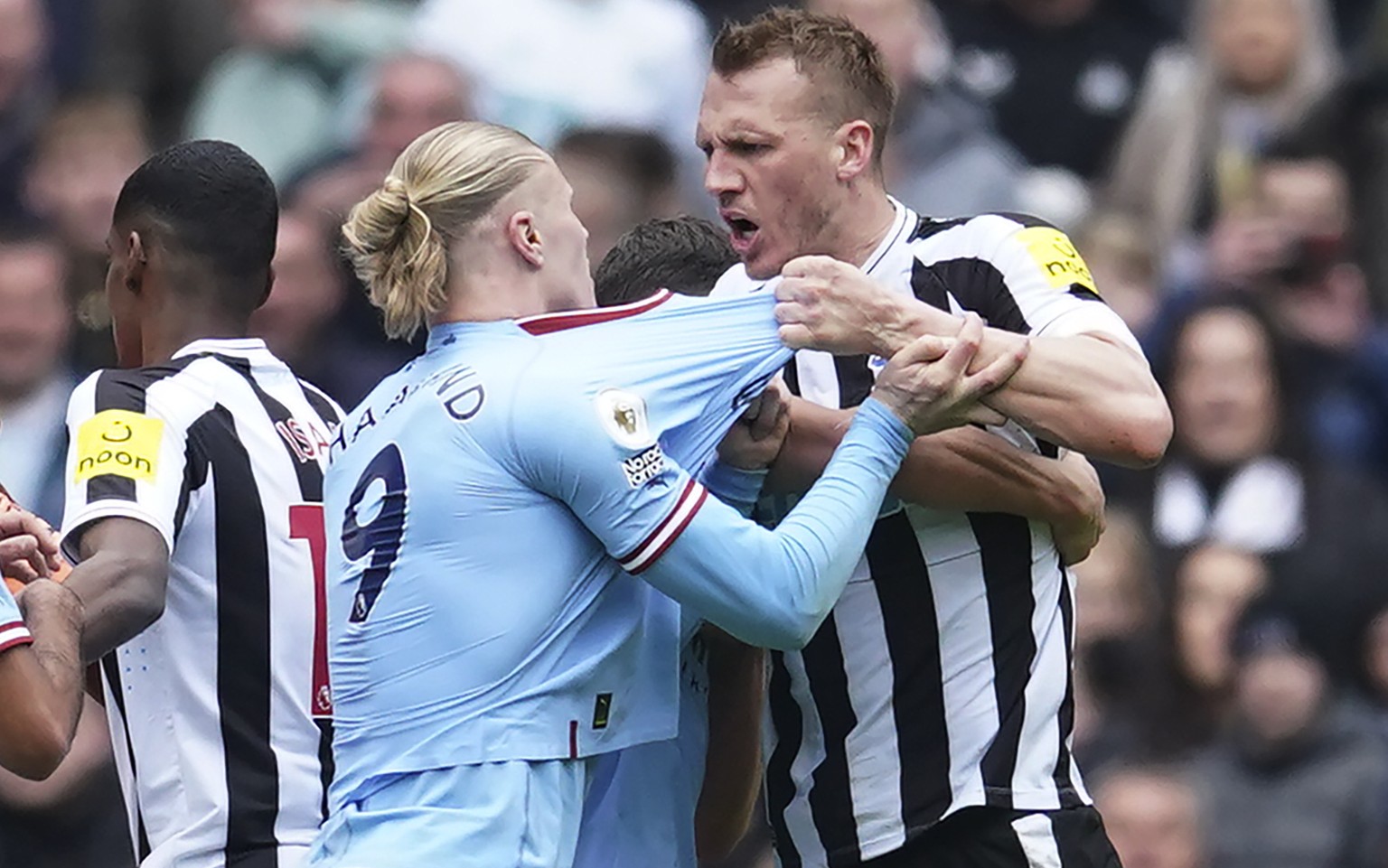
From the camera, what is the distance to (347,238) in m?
4.88

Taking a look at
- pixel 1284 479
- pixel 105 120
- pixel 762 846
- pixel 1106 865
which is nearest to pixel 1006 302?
pixel 1106 865

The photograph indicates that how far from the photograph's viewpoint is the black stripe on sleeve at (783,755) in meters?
5.23

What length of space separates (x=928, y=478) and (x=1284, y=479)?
15.8ft

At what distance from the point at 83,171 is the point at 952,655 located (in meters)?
5.48

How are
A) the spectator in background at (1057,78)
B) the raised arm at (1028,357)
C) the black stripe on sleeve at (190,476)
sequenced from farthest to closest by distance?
the spectator in background at (1057,78), the black stripe on sleeve at (190,476), the raised arm at (1028,357)

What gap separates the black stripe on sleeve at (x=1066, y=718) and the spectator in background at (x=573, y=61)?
507 cm

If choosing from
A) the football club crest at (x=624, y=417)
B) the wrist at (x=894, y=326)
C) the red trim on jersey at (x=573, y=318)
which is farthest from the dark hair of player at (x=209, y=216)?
the wrist at (x=894, y=326)

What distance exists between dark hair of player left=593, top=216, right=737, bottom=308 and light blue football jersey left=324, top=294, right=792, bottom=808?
0.51m

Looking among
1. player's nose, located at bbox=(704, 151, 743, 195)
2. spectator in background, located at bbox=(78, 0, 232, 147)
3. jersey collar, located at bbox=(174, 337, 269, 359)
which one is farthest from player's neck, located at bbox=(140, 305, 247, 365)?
spectator in background, located at bbox=(78, 0, 232, 147)

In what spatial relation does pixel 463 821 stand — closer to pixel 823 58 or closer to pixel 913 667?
pixel 913 667

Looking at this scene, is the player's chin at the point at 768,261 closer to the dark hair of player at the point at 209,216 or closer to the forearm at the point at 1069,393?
the forearm at the point at 1069,393

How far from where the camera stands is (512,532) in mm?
4648

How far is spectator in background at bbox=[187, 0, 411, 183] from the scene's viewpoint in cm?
1015

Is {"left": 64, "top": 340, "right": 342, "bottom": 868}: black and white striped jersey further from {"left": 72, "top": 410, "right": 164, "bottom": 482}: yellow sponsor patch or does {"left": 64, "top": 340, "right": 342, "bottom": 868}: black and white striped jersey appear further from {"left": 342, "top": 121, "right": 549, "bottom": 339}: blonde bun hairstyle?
{"left": 342, "top": 121, "right": 549, "bottom": 339}: blonde bun hairstyle
